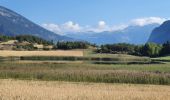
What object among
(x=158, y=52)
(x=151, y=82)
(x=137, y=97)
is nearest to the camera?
(x=137, y=97)

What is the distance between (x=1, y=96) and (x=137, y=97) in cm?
730

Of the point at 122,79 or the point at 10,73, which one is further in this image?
the point at 10,73

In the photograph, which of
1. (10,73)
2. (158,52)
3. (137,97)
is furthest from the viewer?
(158,52)

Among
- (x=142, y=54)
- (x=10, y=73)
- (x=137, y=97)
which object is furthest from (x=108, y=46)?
(x=137, y=97)

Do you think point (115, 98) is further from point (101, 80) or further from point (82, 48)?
point (82, 48)

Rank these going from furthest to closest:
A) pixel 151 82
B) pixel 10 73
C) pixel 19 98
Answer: pixel 10 73, pixel 151 82, pixel 19 98

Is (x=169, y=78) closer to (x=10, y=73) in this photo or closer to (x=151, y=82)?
(x=151, y=82)

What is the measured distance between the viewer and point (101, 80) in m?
44.2

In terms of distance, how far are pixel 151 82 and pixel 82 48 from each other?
147936 millimetres

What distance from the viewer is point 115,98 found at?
2291cm

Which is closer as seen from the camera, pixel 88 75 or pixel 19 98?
pixel 19 98

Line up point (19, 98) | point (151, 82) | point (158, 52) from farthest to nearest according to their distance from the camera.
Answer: point (158, 52) → point (151, 82) → point (19, 98)

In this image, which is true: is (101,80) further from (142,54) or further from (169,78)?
(142,54)

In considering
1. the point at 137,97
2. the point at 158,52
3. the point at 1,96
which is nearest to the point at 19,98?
the point at 1,96
